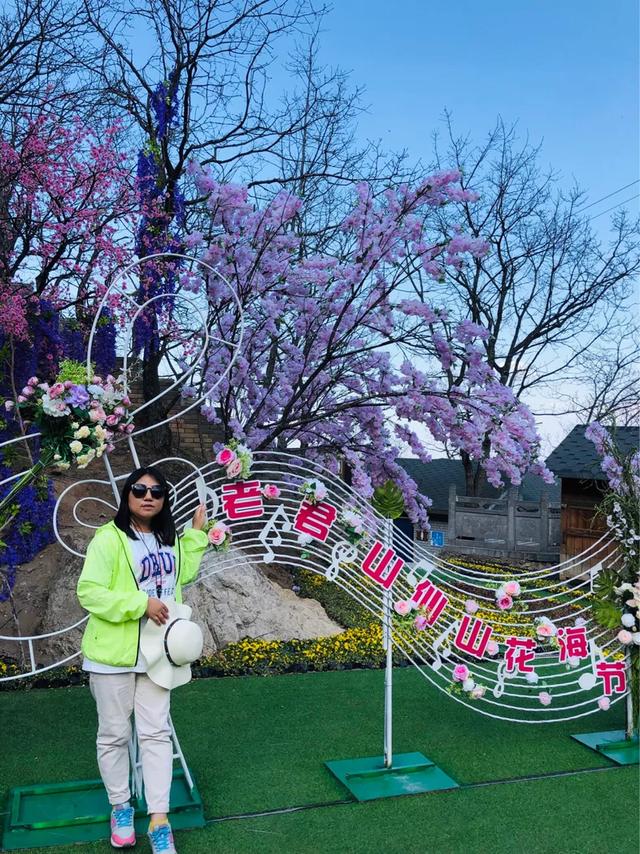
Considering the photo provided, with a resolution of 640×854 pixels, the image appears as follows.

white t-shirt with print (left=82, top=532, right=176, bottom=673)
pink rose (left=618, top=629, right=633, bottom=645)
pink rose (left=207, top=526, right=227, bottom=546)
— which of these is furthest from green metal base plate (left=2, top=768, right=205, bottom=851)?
pink rose (left=618, top=629, right=633, bottom=645)

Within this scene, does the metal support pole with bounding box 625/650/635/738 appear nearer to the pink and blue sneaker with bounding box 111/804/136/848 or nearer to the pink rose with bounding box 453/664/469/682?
the pink rose with bounding box 453/664/469/682

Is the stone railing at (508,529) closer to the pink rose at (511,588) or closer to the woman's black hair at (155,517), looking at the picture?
the pink rose at (511,588)

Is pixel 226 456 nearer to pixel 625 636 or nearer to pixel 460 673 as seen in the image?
pixel 460 673

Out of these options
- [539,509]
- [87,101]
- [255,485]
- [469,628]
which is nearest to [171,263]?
[87,101]

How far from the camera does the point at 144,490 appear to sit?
322 cm

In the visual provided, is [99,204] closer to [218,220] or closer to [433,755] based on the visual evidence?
[218,220]

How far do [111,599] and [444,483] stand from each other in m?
23.6

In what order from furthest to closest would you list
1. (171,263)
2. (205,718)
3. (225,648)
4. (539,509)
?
(539,509) < (171,263) < (225,648) < (205,718)

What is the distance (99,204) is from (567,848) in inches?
232

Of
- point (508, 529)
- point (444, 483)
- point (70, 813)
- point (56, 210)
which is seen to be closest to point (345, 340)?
point (56, 210)

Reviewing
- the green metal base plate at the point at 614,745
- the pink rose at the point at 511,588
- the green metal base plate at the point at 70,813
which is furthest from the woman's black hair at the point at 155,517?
Answer: the green metal base plate at the point at 614,745

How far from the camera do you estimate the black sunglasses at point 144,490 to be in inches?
127

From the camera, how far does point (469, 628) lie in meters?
4.25

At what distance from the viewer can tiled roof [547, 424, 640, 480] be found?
10805 millimetres
